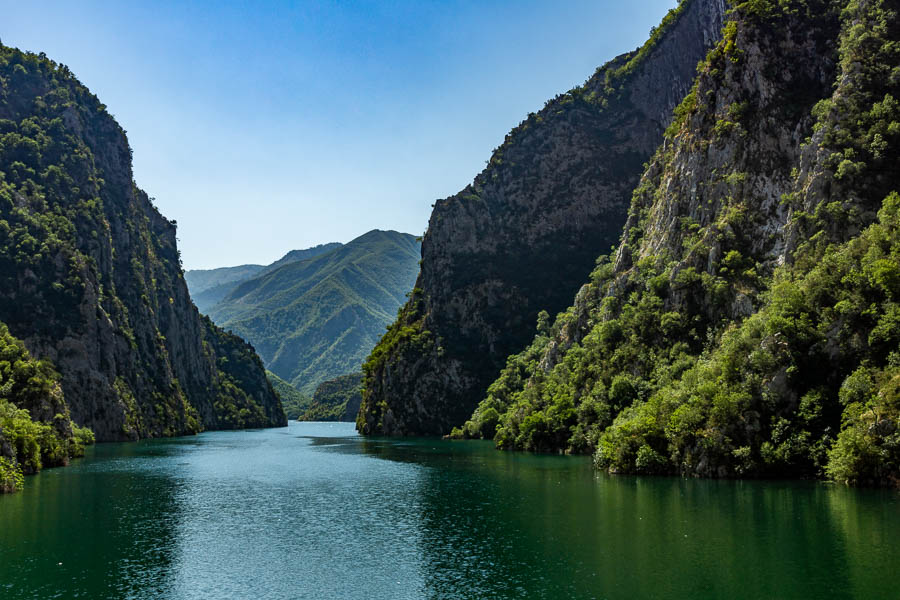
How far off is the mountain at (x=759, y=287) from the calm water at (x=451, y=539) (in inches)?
284

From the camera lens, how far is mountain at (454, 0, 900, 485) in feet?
212

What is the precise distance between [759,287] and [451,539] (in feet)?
199

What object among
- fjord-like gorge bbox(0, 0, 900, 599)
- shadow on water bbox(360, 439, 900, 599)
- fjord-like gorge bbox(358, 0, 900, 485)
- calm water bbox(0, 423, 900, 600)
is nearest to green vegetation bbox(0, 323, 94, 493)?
fjord-like gorge bbox(0, 0, 900, 599)

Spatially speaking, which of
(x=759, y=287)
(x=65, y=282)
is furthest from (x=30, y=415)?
(x=759, y=287)

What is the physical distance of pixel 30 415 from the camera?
9394cm

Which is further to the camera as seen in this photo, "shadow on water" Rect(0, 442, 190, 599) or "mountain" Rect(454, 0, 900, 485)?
"mountain" Rect(454, 0, 900, 485)

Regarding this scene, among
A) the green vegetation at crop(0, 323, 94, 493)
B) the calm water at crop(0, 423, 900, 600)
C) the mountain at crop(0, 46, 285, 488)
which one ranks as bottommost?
the calm water at crop(0, 423, 900, 600)

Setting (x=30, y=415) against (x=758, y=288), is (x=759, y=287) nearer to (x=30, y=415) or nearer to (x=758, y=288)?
(x=758, y=288)

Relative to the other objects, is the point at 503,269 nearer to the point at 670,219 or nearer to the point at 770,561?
the point at 670,219

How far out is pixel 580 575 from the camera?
109 feet

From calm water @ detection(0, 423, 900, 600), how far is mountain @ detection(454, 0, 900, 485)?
23.6 feet

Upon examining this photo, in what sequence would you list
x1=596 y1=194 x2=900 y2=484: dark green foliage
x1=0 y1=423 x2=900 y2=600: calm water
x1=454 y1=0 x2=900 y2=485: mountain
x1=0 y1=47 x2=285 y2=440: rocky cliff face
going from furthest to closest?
x1=0 y1=47 x2=285 y2=440: rocky cliff face
x1=454 y1=0 x2=900 y2=485: mountain
x1=596 y1=194 x2=900 y2=484: dark green foliage
x1=0 y1=423 x2=900 y2=600: calm water

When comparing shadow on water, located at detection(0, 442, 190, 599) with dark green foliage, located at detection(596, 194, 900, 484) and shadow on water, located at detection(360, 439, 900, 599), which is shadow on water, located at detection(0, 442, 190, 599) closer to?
shadow on water, located at detection(360, 439, 900, 599)

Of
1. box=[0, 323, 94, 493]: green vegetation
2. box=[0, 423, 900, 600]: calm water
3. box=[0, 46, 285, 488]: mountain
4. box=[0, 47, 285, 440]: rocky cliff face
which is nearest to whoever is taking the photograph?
box=[0, 423, 900, 600]: calm water
